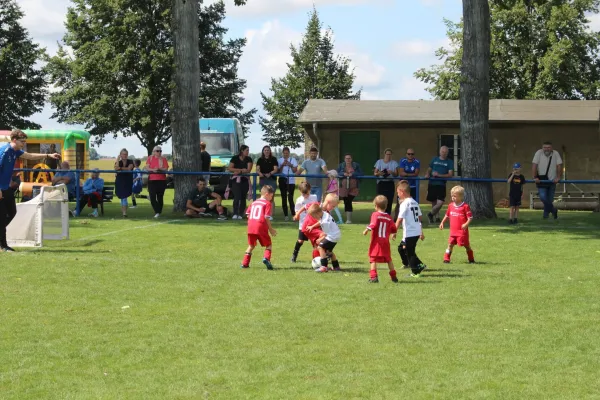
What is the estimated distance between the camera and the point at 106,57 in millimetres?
57094

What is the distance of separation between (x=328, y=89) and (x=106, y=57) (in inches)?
606

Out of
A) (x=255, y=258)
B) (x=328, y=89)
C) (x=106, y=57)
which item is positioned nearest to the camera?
(x=255, y=258)

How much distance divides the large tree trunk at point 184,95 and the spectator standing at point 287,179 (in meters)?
2.76

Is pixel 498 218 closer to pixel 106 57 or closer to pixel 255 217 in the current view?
pixel 255 217

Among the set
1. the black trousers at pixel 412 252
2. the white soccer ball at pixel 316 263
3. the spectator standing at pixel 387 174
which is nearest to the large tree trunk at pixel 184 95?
the spectator standing at pixel 387 174

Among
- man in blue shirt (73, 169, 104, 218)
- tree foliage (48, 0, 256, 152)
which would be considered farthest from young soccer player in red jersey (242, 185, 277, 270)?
tree foliage (48, 0, 256, 152)

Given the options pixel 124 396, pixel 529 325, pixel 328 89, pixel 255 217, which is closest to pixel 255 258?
pixel 255 217

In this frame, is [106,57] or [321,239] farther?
[106,57]

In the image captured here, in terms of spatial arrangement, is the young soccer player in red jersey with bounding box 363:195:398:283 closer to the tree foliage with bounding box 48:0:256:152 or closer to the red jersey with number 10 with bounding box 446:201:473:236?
the red jersey with number 10 with bounding box 446:201:473:236

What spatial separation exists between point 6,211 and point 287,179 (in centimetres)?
891

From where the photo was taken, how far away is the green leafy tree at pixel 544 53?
175ft

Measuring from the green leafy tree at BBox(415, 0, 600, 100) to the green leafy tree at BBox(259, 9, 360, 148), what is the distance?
10.8m

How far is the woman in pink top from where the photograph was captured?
24031 mm

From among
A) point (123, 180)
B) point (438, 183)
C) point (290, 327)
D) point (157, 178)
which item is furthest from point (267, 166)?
point (290, 327)
